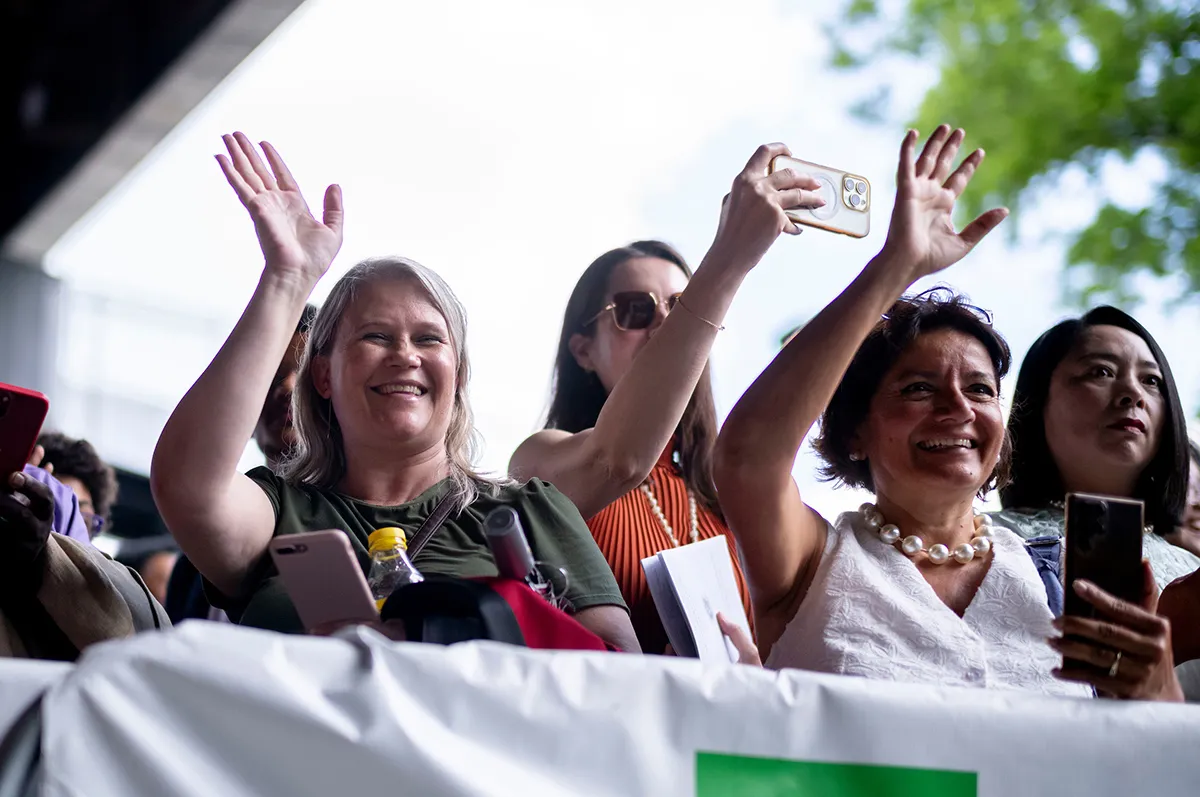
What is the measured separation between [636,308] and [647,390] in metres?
0.50

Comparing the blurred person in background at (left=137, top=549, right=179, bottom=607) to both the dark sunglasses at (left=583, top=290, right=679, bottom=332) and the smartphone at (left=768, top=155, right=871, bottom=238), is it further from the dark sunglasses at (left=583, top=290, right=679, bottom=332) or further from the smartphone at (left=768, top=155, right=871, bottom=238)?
the smartphone at (left=768, top=155, right=871, bottom=238)

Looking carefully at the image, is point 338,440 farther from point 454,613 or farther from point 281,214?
point 454,613

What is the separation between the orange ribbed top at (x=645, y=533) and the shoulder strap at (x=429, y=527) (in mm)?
444

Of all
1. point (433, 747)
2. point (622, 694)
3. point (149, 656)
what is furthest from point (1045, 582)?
point (149, 656)

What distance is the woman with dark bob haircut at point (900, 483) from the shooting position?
1.82 m

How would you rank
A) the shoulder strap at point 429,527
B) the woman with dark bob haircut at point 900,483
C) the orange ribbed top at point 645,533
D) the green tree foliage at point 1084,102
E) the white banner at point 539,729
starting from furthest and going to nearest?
the green tree foliage at point 1084,102
the orange ribbed top at point 645,533
the shoulder strap at point 429,527
the woman with dark bob haircut at point 900,483
the white banner at point 539,729

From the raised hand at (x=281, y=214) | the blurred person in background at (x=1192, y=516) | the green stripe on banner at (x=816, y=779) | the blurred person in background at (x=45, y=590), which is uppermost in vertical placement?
the raised hand at (x=281, y=214)

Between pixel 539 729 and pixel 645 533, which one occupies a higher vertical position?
pixel 645 533

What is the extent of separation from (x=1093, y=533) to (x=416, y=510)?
0.97 meters

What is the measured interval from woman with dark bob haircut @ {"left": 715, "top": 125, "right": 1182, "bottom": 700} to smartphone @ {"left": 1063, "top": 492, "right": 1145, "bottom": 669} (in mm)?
170

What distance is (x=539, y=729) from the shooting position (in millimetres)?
1329

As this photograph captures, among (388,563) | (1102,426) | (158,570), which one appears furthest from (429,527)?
(158,570)

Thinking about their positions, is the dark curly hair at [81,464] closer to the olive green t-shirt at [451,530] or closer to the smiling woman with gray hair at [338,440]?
the smiling woman with gray hair at [338,440]

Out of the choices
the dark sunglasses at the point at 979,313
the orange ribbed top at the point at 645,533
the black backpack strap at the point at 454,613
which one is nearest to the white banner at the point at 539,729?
the black backpack strap at the point at 454,613
